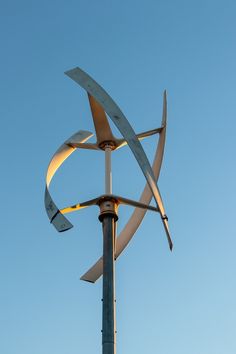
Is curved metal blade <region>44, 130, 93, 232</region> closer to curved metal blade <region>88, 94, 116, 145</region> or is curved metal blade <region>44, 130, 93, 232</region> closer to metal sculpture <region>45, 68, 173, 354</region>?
metal sculpture <region>45, 68, 173, 354</region>

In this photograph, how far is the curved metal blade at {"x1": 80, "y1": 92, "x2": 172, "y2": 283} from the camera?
1046 inches

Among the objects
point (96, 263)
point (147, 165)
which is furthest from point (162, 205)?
point (96, 263)

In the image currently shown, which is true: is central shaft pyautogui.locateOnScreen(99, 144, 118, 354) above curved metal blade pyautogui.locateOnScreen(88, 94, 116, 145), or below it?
below

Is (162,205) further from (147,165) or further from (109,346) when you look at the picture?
(109,346)

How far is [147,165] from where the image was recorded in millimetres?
22719

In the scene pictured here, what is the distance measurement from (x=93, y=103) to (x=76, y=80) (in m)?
1.42

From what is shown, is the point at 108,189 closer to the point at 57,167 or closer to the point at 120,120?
the point at 57,167

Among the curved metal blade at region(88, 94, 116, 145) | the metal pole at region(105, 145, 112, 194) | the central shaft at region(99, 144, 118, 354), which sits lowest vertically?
the central shaft at region(99, 144, 118, 354)

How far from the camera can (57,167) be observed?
86.9ft

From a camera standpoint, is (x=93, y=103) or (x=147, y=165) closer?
(x=147, y=165)

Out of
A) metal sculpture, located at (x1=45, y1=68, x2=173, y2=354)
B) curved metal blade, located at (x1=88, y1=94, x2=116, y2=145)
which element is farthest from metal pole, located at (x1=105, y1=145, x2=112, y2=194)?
curved metal blade, located at (x1=88, y1=94, x2=116, y2=145)

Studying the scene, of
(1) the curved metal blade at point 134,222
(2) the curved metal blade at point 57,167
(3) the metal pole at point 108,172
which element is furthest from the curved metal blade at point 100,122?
(1) the curved metal blade at point 134,222

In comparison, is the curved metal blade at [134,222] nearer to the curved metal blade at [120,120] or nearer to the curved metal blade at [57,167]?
the curved metal blade at [57,167]

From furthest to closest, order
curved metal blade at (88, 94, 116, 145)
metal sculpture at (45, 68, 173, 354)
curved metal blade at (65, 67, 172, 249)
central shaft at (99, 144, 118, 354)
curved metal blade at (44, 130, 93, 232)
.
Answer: curved metal blade at (88, 94, 116, 145) → curved metal blade at (65, 67, 172, 249) → metal sculpture at (45, 68, 173, 354) → central shaft at (99, 144, 118, 354) → curved metal blade at (44, 130, 93, 232)
